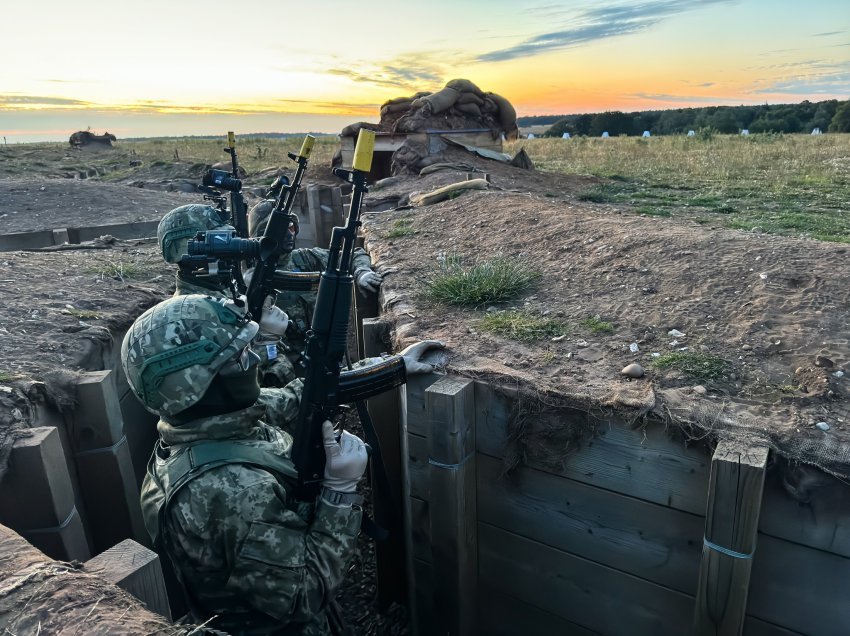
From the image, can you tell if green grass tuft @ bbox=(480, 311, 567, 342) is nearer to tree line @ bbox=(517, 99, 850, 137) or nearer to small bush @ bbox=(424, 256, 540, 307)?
small bush @ bbox=(424, 256, 540, 307)

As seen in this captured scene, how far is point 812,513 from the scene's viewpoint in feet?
7.34

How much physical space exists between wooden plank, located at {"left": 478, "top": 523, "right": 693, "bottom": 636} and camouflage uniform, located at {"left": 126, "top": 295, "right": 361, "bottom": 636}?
104 cm

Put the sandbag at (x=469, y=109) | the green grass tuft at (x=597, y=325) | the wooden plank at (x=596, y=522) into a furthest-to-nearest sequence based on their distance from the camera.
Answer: the sandbag at (x=469, y=109), the green grass tuft at (x=597, y=325), the wooden plank at (x=596, y=522)

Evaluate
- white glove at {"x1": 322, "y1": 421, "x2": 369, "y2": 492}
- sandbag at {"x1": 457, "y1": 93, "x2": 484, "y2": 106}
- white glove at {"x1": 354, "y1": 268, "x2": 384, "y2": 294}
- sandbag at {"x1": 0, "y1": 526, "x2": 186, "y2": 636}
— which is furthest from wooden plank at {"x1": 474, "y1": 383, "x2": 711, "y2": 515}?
sandbag at {"x1": 457, "y1": 93, "x2": 484, "y2": 106}

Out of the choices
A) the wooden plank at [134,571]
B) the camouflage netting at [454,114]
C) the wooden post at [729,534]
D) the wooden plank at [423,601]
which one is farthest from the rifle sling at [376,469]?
the camouflage netting at [454,114]

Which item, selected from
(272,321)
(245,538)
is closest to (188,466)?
(245,538)

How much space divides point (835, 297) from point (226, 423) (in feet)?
11.5

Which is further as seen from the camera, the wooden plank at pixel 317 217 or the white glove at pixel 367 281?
the wooden plank at pixel 317 217

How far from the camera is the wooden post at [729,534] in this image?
2219 millimetres

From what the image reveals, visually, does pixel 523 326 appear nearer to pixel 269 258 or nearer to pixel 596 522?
pixel 596 522

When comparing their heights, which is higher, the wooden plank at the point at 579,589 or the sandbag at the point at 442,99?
the sandbag at the point at 442,99

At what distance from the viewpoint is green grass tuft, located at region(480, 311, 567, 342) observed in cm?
369

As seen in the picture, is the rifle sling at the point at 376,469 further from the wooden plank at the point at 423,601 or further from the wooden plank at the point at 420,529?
the wooden plank at the point at 423,601

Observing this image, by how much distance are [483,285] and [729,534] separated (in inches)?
99.3
